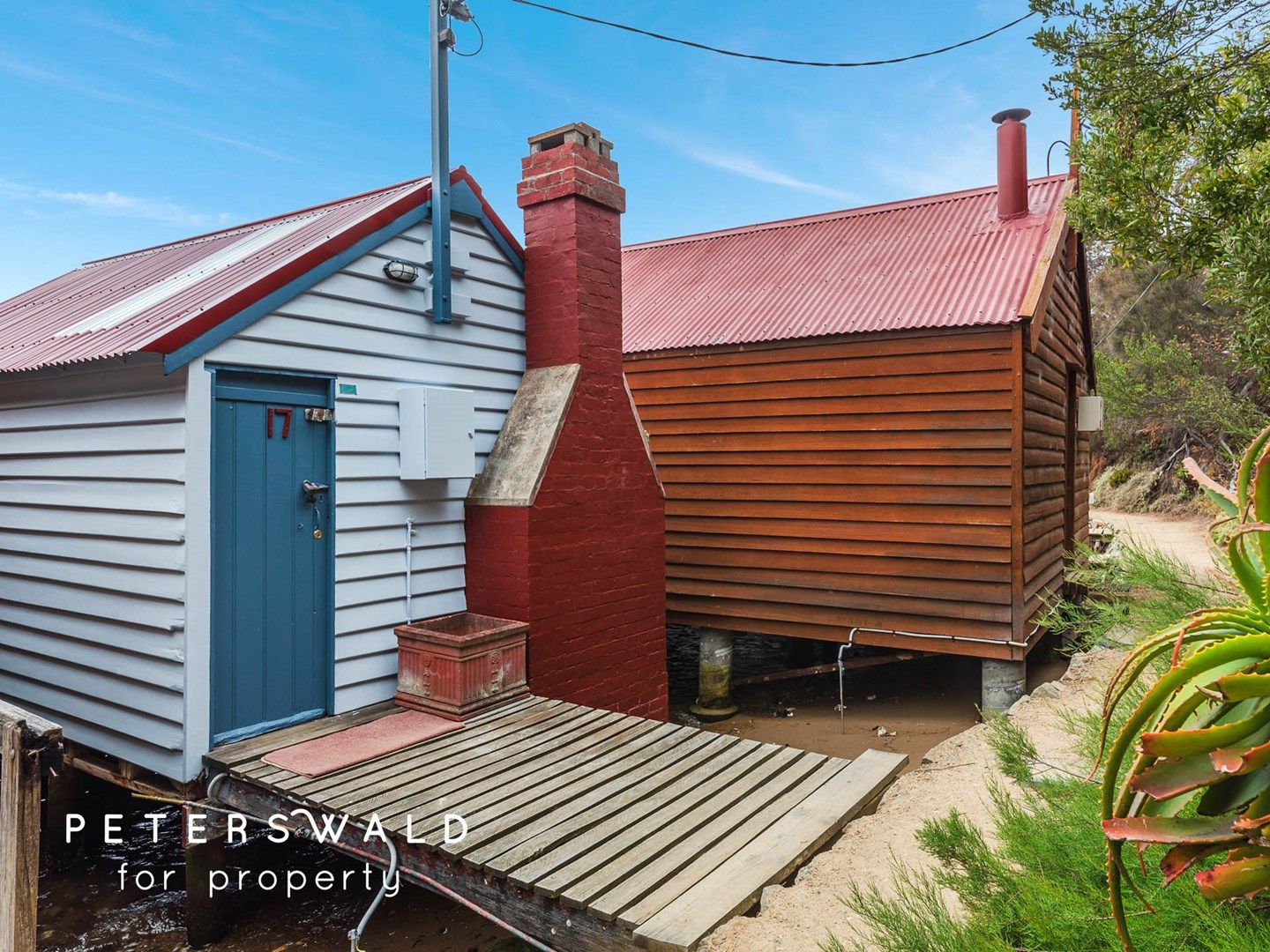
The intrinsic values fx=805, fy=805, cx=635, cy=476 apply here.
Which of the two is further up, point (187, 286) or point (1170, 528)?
point (187, 286)

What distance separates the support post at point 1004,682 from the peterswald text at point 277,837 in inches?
243

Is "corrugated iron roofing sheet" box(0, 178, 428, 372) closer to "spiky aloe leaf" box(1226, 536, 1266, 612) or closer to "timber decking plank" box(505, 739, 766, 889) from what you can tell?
"timber decking plank" box(505, 739, 766, 889)

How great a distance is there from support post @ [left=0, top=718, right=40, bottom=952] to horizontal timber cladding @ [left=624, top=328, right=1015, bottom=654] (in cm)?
759

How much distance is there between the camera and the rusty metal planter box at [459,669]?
534cm

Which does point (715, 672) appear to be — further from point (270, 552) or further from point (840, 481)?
point (270, 552)

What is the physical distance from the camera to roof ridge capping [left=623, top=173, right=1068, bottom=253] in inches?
416

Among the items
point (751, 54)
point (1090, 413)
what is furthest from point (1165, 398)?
point (751, 54)

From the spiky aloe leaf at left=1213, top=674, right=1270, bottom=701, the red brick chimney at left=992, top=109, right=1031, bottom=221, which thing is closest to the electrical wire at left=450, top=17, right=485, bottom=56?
the spiky aloe leaf at left=1213, top=674, right=1270, bottom=701

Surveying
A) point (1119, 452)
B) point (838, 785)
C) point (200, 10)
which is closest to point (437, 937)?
point (838, 785)

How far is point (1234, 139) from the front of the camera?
6035 millimetres

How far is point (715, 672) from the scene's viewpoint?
33.4 ft

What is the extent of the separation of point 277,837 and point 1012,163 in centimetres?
1013

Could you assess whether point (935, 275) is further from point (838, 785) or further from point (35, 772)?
point (35, 772)

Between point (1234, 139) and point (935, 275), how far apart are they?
3341 millimetres
